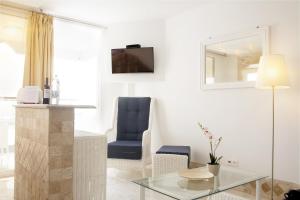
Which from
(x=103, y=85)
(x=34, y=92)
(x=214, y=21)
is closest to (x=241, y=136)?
(x=214, y=21)

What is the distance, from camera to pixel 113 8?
12.4 ft

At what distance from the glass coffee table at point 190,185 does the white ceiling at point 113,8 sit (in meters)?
2.37

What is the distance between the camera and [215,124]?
3.35m

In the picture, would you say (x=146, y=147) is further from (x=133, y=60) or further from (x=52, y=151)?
(x=52, y=151)

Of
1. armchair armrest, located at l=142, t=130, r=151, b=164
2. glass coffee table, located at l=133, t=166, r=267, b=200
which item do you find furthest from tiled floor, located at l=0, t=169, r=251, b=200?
glass coffee table, located at l=133, t=166, r=267, b=200

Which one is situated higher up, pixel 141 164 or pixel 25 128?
pixel 25 128

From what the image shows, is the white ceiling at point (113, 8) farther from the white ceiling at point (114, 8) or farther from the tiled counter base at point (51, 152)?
the tiled counter base at point (51, 152)

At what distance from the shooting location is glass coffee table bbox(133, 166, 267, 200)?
1688 millimetres

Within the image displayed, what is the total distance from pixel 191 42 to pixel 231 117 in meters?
1.24

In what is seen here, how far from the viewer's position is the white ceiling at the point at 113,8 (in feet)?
11.6

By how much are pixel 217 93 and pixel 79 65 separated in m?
2.64

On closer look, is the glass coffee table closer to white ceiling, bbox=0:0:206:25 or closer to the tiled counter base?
the tiled counter base

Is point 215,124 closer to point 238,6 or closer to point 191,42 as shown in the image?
point 191,42

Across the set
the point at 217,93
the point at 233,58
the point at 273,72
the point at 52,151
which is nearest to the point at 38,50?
the point at 52,151
